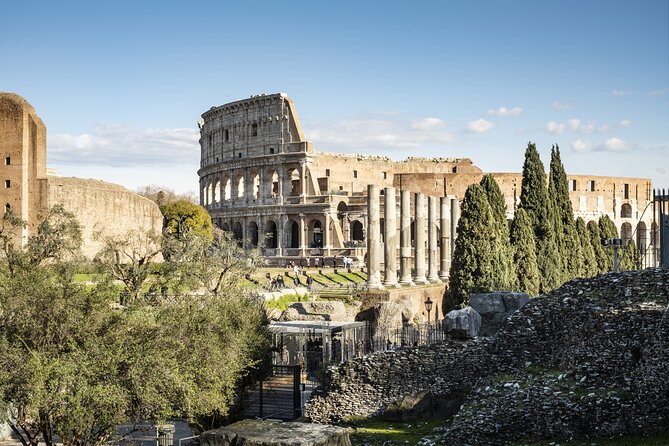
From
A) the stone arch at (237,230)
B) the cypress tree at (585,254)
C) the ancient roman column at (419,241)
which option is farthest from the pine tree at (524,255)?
the stone arch at (237,230)

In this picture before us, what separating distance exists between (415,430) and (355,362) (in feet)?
8.08

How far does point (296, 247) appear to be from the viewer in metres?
76.3

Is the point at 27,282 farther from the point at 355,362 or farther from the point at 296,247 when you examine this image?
the point at 296,247

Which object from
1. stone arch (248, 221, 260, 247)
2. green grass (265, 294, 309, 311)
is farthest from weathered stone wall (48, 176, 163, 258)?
stone arch (248, 221, 260, 247)

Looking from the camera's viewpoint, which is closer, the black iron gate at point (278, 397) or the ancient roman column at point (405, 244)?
the black iron gate at point (278, 397)

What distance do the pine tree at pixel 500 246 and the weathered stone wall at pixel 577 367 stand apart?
16.7 meters

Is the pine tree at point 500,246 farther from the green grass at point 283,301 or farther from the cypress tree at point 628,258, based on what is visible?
the cypress tree at point 628,258

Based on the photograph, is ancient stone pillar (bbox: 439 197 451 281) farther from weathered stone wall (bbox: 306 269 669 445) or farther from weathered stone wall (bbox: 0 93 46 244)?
weathered stone wall (bbox: 306 269 669 445)

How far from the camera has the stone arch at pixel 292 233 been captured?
7631cm

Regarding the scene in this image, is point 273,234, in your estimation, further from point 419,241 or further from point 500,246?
point 500,246

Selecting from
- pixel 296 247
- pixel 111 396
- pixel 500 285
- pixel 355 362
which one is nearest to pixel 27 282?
pixel 111 396

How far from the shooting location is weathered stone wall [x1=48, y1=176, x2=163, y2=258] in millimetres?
39625

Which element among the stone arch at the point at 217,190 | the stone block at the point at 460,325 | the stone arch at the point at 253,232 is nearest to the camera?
the stone block at the point at 460,325

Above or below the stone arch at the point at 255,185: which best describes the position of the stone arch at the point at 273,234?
below
